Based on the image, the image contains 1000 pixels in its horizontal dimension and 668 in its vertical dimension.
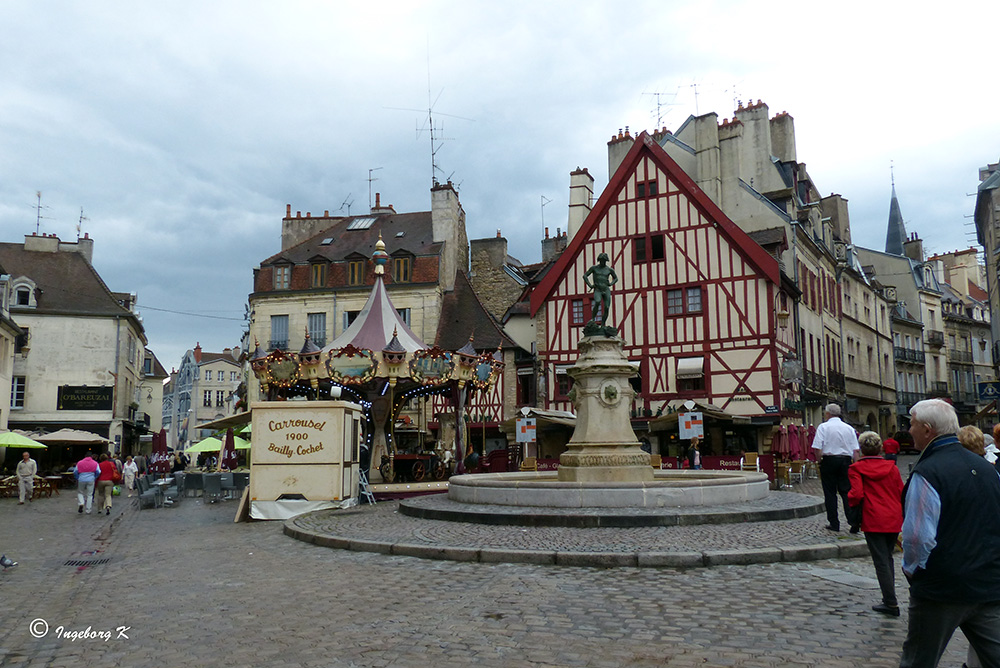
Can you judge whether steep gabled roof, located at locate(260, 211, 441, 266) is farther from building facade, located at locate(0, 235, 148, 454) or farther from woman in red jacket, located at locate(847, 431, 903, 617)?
woman in red jacket, located at locate(847, 431, 903, 617)

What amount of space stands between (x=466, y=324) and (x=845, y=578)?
25.2m

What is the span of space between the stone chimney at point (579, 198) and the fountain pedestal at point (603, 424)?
58.8 ft

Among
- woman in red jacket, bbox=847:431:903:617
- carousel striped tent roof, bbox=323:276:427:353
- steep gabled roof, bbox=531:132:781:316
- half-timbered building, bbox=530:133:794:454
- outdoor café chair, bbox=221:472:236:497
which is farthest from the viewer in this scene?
steep gabled roof, bbox=531:132:781:316

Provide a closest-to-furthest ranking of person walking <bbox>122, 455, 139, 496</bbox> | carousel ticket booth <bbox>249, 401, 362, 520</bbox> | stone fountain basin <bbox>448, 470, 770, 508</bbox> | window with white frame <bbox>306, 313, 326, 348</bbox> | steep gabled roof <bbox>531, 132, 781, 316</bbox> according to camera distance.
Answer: stone fountain basin <bbox>448, 470, 770, 508</bbox> → carousel ticket booth <bbox>249, 401, 362, 520</bbox> → person walking <bbox>122, 455, 139, 496</bbox> → steep gabled roof <bbox>531, 132, 781, 316</bbox> → window with white frame <bbox>306, 313, 326, 348</bbox>

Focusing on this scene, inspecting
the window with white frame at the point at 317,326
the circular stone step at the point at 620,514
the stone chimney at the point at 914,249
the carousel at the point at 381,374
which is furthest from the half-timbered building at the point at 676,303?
the stone chimney at the point at 914,249

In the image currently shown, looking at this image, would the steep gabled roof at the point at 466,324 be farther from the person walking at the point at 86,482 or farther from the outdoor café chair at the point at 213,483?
the person walking at the point at 86,482

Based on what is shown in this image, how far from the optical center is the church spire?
52625mm

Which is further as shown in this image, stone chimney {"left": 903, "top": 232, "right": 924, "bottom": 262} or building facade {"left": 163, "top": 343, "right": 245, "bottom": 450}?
building facade {"left": 163, "top": 343, "right": 245, "bottom": 450}

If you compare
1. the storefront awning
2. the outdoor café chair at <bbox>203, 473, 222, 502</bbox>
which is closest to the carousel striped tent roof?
the outdoor café chair at <bbox>203, 473, 222, 502</bbox>

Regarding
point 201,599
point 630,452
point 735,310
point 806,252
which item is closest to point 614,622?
point 201,599

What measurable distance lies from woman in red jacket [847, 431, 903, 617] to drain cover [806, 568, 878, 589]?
2.99 feet

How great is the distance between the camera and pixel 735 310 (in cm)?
2469

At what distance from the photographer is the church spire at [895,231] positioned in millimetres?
52625

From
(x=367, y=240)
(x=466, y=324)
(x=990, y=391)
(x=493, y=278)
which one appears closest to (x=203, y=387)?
(x=367, y=240)
